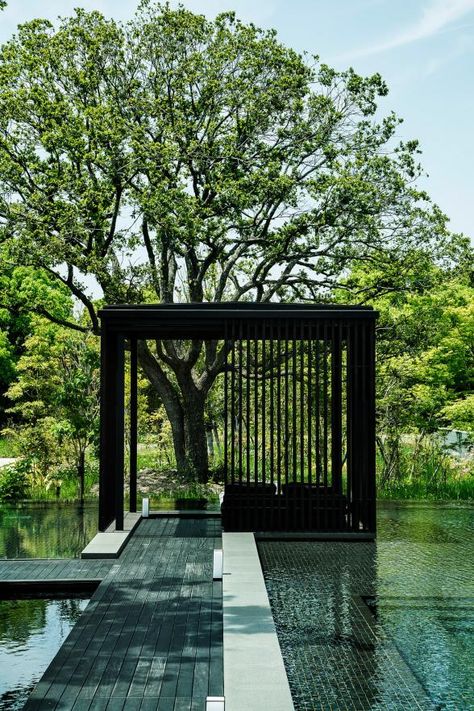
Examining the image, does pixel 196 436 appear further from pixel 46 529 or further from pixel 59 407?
pixel 46 529

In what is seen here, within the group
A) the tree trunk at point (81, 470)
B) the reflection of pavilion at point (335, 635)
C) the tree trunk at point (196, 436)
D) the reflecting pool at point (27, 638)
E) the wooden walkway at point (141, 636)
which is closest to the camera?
the wooden walkway at point (141, 636)

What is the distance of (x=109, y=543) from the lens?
10945 millimetres

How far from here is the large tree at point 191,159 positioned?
1931 cm

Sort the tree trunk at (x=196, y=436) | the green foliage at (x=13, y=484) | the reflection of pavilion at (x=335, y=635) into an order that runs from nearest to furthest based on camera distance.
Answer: the reflection of pavilion at (x=335, y=635) < the green foliage at (x=13, y=484) < the tree trunk at (x=196, y=436)

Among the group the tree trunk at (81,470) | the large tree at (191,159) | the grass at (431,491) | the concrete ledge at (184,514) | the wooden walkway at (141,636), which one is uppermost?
the large tree at (191,159)

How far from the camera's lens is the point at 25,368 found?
67.7 ft

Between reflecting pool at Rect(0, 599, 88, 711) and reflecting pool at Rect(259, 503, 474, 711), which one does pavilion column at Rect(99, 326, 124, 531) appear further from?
reflecting pool at Rect(0, 599, 88, 711)

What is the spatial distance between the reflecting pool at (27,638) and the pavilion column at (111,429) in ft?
9.87

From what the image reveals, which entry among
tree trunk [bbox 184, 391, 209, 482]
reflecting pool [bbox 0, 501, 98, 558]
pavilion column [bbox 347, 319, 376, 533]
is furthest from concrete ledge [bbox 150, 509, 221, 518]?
tree trunk [bbox 184, 391, 209, 482]

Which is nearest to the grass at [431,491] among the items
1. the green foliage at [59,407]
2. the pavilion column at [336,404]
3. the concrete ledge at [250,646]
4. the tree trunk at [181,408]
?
the tree trunk at [181,408]

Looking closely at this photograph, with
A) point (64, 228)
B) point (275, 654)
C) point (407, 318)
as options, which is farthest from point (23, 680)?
point (407, 318)

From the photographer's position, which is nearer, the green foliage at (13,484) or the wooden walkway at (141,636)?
the wooden walkway at (141,636)

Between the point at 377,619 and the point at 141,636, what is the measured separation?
212 centimetres

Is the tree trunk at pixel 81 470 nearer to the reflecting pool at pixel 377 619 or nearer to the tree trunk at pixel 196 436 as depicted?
the tree trunk at pixel 196 436
